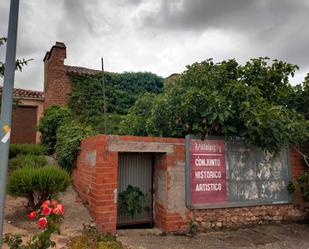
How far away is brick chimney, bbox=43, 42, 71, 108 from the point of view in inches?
525

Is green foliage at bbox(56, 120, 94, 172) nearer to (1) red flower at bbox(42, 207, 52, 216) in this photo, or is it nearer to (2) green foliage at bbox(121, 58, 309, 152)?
(2) green foliage at bbox(121, 58, 309, 152)

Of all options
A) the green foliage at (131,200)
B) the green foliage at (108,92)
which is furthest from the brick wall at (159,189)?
the green foliage at (108,92)

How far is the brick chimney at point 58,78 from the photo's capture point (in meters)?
13.3

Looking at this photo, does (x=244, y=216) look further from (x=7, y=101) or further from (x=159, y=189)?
(x=7, y=101)

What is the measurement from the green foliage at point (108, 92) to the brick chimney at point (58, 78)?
1.27 ft

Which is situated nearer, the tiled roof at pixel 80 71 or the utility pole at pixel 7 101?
the utility pole at pixel 7 101

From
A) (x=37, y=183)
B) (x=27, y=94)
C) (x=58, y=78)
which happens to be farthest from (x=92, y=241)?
(x=27, y=94)

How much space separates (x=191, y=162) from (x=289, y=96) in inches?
155

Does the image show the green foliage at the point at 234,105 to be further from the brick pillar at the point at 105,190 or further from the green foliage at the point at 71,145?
the brick pillar at the point at 105,190

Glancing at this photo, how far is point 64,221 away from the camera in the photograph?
17.4 feet

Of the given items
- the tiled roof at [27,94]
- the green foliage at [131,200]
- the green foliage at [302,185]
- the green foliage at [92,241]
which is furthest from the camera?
the tiled roof at [27,94]

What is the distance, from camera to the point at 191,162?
5961mm

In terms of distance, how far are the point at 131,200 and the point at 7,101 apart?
3.61 metres

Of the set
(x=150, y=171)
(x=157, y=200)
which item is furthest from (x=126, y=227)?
(x=150, y=171)
